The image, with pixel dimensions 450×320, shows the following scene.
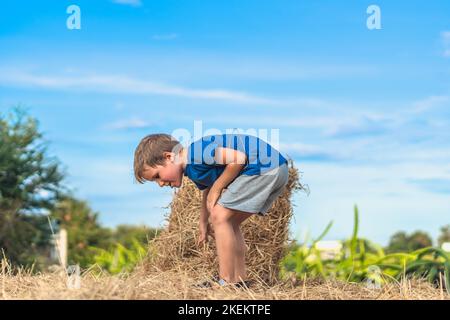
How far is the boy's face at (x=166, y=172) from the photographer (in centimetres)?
369

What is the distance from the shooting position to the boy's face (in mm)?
3691

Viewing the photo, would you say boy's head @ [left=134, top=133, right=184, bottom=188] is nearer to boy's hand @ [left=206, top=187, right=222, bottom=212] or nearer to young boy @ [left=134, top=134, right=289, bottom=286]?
young boy @ [left=134, top=134, right=289, bottom=286]

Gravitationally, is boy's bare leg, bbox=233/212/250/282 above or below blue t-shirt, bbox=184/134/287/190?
below

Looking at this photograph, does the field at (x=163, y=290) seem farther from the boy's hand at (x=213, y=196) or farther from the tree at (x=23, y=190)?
the tree at (x=23, y=190)

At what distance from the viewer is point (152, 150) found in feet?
12.1

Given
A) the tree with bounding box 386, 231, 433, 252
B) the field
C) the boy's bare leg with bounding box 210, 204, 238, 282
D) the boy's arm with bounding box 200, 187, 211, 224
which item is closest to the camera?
the field

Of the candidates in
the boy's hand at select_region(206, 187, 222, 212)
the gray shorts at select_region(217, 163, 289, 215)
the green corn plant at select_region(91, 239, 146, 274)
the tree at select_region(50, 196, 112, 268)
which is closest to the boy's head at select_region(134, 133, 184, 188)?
the boy's hand at select_region(206, 187, 222, 212)

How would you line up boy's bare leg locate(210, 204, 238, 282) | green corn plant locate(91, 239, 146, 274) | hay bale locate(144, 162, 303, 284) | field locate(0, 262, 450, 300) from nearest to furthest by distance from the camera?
Result: field locate(0, 262, 450, 300)
boy's bare leg locate(210, 204, 238, 282)
hay bale locate(144, 162, 303, 284)
green corn plant locate(91, 239, 146, 274)

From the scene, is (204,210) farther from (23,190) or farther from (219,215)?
(23,190)

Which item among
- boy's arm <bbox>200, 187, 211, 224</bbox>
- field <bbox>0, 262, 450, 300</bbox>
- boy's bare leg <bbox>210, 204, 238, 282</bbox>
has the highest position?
boy's arm <bbox>200, 187, 211, 224</bbox>

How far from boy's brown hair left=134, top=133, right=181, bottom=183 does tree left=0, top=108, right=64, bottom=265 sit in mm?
4739

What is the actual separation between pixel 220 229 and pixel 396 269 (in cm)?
330
